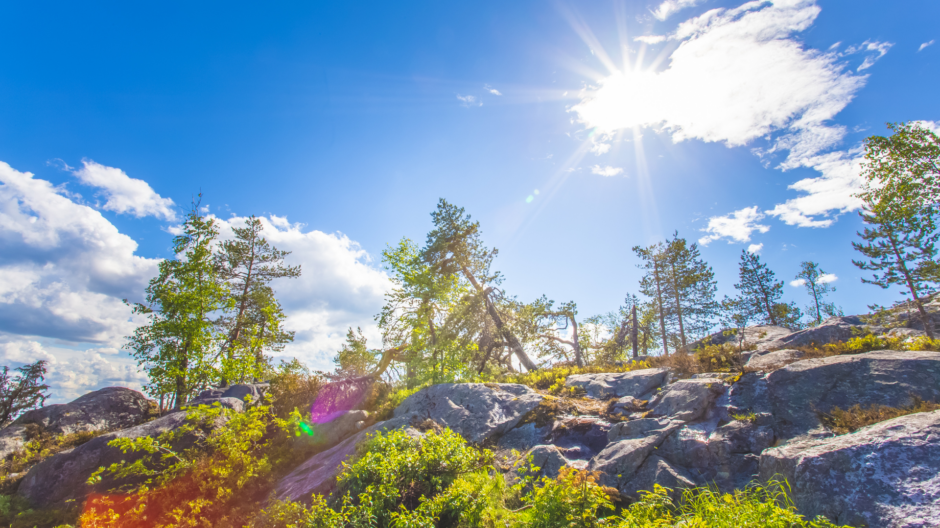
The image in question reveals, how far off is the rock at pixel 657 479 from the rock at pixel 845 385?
2087mm

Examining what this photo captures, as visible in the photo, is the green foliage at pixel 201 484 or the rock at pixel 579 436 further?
the rock at pixel 579 436

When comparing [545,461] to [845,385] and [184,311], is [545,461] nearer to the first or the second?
[845,385]

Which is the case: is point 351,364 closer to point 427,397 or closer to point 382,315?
point 382,315

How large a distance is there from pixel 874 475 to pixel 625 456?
3185 mm

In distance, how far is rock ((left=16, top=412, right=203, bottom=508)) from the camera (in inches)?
372

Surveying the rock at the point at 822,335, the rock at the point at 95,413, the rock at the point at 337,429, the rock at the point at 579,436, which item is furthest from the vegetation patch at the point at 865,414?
the rock at the point at 95,413

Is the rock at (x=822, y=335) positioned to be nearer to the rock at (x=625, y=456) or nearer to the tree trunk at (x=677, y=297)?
the rock at (x=625, y=456)

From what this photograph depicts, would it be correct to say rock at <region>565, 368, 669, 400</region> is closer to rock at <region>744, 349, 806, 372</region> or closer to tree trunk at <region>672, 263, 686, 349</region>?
rock at <region>744, 349, 806, 372</region>

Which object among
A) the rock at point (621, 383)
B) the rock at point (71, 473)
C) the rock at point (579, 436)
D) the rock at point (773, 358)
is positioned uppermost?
the rock at point (773, 358)

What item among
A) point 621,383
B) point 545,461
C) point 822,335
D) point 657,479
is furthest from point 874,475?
point 822,335

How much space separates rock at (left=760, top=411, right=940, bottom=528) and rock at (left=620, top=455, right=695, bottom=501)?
1294mm

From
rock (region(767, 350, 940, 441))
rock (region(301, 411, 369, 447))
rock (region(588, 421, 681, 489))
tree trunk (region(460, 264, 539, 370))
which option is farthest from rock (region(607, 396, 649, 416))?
tree trunk (region(460, 264, 539, 370))

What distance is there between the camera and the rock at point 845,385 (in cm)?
591

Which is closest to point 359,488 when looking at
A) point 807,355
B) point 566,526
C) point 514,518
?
point 514,518
